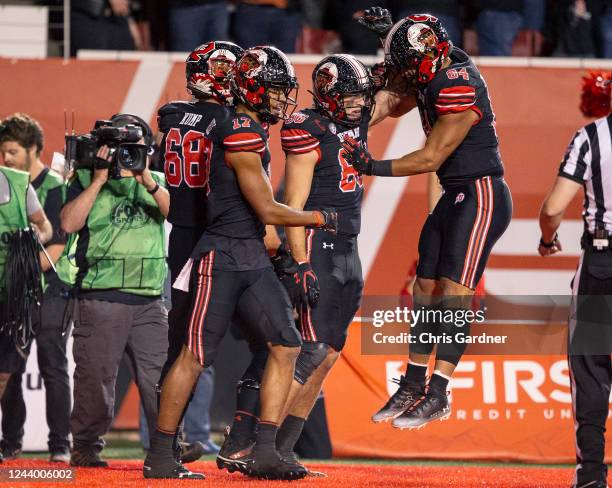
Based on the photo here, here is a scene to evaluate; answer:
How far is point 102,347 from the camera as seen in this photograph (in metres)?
7.07

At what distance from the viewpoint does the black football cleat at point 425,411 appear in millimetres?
6098

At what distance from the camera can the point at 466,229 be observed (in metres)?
6.17

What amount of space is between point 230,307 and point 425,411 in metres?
1.10

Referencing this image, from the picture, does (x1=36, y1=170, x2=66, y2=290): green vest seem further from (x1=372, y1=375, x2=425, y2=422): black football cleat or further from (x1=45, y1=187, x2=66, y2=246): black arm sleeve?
(x1=372, y1=375, x2=425, y2=422): black football cleat

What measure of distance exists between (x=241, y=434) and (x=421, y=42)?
220 cm

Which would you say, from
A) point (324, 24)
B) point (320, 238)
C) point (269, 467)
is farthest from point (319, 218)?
point (324, 24)

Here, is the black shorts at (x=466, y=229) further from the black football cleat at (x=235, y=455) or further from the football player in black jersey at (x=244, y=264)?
the black football cleat at (x=235, y=455)

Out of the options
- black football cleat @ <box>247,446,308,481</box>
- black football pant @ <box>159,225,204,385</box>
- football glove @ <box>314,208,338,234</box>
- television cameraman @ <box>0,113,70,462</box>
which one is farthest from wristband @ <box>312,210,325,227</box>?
television cameraman @ <box>0,113,70,462</box>

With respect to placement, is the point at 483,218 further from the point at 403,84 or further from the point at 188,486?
Answer: the point at 188,486

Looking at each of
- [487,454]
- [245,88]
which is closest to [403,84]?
[245,88]

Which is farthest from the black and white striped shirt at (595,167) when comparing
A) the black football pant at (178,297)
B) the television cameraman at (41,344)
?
the television cameraman at (41,344)

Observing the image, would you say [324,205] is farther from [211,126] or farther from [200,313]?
[200,313]

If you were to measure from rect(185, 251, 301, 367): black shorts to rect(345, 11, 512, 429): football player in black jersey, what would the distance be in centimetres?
72

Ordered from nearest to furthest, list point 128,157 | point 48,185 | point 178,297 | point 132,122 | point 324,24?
point 178,297
point 128,157
point 132,122
point 48,185
point 324,24
